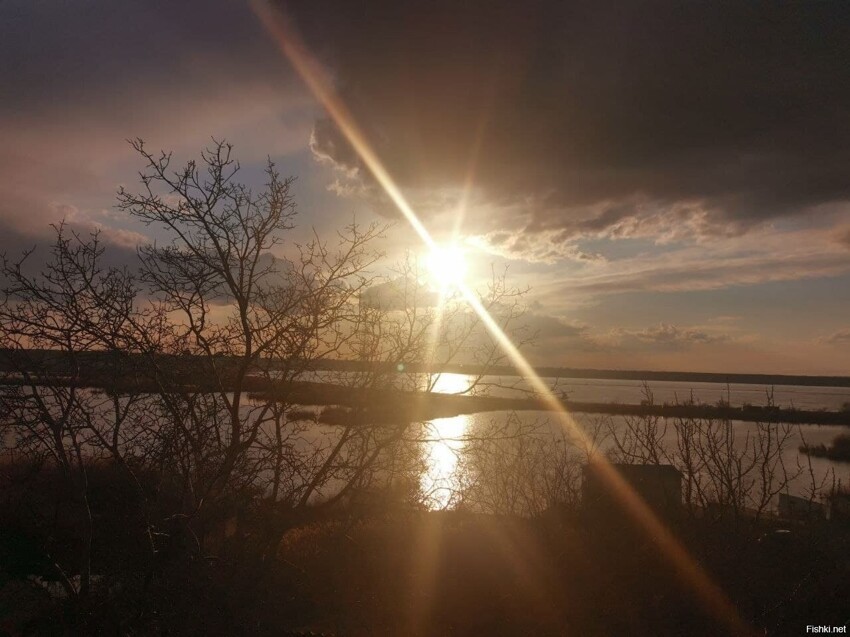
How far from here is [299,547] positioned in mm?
13172

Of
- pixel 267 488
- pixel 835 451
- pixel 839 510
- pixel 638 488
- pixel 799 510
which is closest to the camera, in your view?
pixel 267 488

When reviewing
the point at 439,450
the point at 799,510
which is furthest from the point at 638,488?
the point at 439,450

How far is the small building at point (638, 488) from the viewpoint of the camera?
46.8 ft

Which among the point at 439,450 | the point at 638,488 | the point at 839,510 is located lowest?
the point at 839,510

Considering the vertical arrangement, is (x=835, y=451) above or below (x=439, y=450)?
below

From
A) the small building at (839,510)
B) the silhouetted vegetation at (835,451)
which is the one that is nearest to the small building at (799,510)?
the small building at (839,510)

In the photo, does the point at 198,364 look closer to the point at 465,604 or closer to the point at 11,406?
the point at 11,406

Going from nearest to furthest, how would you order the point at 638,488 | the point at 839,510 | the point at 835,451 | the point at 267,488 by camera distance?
1. the point at 267,488
2. the point at 638,488
3. the point at 839,510
4. the point at 835,451

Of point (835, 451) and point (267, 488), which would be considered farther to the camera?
point (835, 451)

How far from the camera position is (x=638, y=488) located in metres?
14.8

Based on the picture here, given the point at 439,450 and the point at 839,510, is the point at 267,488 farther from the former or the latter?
the point at 839,510

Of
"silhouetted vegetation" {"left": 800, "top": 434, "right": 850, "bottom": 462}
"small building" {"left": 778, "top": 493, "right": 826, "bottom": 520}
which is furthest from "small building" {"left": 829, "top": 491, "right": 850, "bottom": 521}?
"silhouetted vegetation" {"left": 800, "top": 434, "right": 850, "bottom": 462}

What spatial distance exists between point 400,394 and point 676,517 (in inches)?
330

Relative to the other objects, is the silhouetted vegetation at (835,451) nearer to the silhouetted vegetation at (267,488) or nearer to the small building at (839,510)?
the small building at (839,510)
